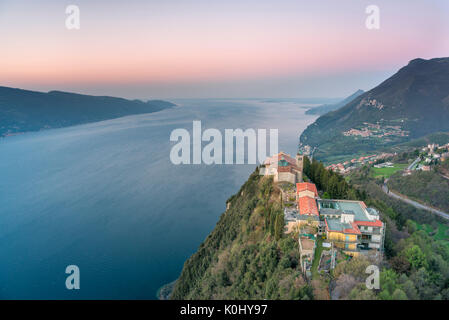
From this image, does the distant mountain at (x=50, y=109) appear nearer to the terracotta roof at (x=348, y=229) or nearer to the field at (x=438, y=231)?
the terracotta roof at (x=348, y=229)

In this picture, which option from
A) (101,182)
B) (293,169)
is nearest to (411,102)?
(293,169)

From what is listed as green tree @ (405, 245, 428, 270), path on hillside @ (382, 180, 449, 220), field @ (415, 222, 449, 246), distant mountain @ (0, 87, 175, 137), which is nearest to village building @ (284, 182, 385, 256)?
green tree @ (405, 245, 428, 270)

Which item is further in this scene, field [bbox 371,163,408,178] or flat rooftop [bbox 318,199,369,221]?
field [bbox 371,163,408,178]

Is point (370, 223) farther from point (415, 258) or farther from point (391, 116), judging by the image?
point (391, 116)

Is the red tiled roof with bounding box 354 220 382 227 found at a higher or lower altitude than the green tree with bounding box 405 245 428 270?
higher

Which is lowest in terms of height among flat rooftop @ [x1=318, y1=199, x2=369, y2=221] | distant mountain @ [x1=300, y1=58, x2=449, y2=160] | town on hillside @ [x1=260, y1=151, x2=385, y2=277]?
town on hillside @ [x1=260, y1=151, x2=385, y2=277]

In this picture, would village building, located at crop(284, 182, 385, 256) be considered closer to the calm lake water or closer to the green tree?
the green tree

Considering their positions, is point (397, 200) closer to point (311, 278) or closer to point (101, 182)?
point (311, 278)
